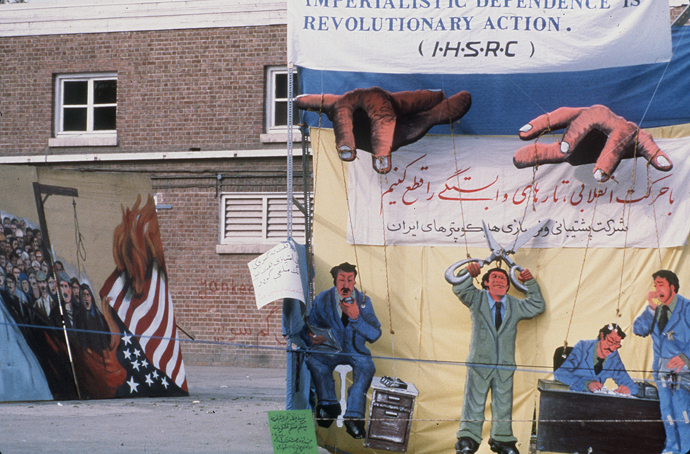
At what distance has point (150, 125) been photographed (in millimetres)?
16484

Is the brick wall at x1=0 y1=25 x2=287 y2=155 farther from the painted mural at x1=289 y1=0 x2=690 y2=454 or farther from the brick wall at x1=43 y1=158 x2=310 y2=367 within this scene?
the painted mural at x1=289 y1=0 x2=690 y2=454

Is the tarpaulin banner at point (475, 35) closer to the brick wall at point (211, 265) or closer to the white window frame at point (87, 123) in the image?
the brick wall at point (211, 265)

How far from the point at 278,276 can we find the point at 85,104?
11.8m

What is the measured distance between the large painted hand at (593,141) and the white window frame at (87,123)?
1155 centimetres

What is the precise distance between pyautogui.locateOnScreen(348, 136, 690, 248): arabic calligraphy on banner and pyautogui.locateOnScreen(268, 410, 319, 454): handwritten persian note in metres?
1.75

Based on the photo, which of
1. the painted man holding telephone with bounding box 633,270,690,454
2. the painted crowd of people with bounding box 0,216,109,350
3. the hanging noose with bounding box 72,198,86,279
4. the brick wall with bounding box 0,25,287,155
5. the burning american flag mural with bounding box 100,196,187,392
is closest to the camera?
the painted man holding telephone with bounding box 633,270,690,454

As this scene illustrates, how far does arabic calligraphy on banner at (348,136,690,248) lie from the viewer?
7.09m

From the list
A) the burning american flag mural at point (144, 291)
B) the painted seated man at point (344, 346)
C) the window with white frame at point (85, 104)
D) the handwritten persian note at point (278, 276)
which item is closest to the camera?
the handwritten persian note at point (278, 276)

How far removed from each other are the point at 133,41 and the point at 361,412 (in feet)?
38.5

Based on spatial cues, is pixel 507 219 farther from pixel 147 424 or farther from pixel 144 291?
pixel 144 291

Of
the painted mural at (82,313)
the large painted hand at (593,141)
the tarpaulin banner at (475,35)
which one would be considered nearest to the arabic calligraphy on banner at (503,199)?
the large painted hand at (593,141)

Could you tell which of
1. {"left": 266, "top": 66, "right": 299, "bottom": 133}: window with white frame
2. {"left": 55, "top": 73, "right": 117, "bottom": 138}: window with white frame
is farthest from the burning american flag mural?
{"left": 55, "top": 73, "right": 117, "bottom": 138}: window with white frame

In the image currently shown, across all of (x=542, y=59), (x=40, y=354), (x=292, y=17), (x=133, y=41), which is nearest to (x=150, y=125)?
(x=133, y=41)

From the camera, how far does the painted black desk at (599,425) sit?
6.82m
